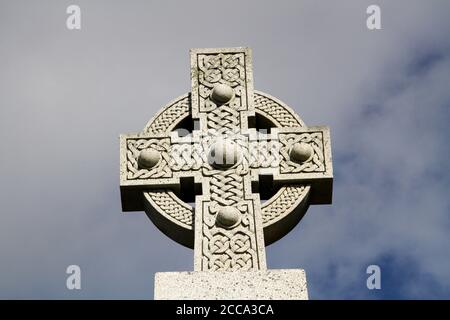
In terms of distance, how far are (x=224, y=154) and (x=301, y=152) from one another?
2.07ft

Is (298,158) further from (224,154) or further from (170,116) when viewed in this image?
(170,116)

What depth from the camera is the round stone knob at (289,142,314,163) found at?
1014 cm

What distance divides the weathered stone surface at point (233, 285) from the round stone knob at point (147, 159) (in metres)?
1.40

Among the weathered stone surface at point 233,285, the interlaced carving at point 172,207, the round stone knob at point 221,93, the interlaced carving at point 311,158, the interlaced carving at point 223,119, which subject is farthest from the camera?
the round stone knob at point 221,93

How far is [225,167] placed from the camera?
10.0 metres

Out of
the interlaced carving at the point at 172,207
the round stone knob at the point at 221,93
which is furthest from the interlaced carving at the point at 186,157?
the round stone knob at the point at 221,93

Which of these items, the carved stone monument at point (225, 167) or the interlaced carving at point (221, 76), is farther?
the interlaced carving at point (221, 76)

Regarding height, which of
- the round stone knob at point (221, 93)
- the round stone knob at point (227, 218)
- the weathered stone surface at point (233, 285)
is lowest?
the weathered stone surface at point (233, 285)

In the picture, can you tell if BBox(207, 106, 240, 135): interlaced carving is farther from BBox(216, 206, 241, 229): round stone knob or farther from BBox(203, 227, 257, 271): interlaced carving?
BBox(203, 227, 257, 271): interlaced carving

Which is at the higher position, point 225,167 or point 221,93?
point 221,93

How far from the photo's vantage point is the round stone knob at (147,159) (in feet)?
33.1

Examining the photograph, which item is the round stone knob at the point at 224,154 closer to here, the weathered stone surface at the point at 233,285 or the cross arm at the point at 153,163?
the cross arm at the point at 153,163

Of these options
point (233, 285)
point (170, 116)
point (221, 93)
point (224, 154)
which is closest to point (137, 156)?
point (170, 116)
